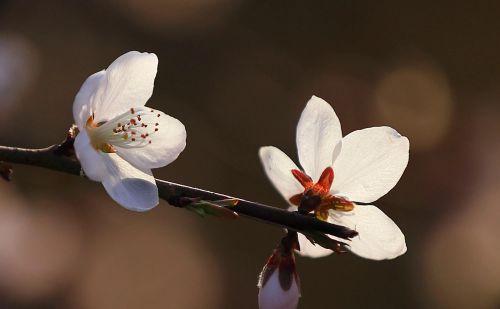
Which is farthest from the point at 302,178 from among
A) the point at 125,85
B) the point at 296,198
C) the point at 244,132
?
the point at 244,132

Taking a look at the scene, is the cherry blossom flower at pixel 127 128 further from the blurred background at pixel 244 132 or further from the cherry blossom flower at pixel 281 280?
the blurred background at pixel 244 132

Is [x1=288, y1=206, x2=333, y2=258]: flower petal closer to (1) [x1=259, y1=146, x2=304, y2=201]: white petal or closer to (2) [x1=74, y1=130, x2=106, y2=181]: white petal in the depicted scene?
(1) [x1=259, y1=146, x2=304, y2=201]: white petal

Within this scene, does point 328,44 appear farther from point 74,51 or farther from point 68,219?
point 68,219

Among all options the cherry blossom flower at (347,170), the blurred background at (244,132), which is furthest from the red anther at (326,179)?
the blurred background at (244,132)

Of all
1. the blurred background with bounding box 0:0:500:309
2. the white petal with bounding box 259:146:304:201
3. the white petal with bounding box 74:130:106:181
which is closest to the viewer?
the white petal with bounding box 74:130:106:181

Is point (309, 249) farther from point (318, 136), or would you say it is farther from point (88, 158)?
point (88, 158)

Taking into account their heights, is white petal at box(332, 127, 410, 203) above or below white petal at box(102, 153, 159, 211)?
above

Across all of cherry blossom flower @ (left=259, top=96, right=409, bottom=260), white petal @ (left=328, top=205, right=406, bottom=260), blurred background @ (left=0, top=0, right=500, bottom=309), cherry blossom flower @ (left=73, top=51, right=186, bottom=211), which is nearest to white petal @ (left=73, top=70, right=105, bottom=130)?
cherry blossom flower @ (left=73, top=51, right=186, bottom=211)

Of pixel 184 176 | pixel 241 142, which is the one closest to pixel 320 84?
pixel 241 142
